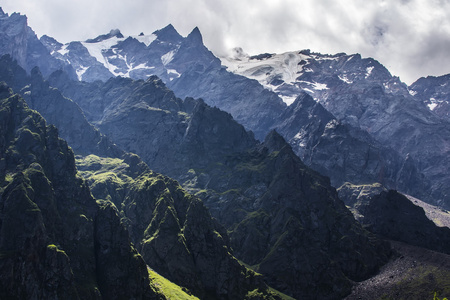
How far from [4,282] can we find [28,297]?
1157 cm

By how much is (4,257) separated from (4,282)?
11402 millimetres

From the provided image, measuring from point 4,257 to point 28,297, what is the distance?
19158 millimetres

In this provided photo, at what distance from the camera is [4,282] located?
192625mm

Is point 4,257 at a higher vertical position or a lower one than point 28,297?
higher

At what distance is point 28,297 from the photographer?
197 meters

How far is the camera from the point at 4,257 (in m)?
200
